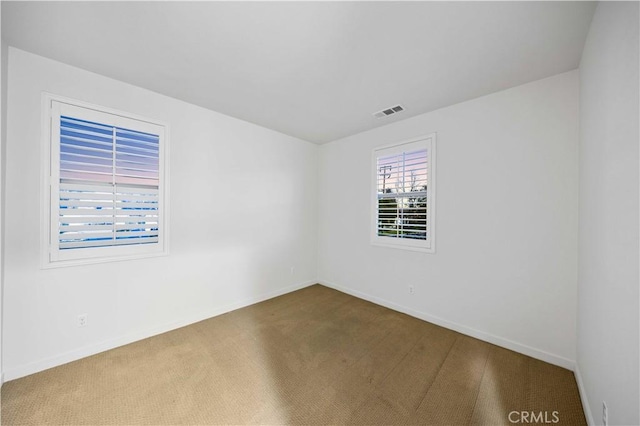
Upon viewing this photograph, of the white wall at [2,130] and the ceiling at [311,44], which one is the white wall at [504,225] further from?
the white wall at [2,130]

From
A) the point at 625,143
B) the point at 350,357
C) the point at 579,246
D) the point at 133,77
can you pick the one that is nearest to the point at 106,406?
the point at 350,357

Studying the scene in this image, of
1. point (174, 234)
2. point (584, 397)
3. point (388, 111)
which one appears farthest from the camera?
point (388, 111)

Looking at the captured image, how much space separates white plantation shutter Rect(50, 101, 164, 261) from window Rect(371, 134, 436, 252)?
2.81 metres

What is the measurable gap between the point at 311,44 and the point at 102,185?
7.61 ft

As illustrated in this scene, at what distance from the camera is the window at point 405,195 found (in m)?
2.94

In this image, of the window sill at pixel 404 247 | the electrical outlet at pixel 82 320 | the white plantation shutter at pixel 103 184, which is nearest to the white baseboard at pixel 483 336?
the window sill at pixel 404 247

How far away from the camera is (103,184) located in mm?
2266

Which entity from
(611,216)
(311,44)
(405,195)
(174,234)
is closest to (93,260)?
(174,234)

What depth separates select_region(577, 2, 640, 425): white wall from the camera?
3.27ft

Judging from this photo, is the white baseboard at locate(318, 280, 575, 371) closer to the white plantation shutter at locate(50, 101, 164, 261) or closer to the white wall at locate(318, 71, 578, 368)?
the white wall at locate(318, 71, 578, 368)

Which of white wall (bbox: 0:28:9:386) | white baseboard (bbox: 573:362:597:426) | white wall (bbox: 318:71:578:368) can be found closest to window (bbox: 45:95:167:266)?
white wall (bbox: 0:28:9:386)

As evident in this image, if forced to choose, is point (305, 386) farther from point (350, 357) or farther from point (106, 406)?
point (106, 406)

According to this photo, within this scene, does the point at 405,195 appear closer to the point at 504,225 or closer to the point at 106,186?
the point at 504,225

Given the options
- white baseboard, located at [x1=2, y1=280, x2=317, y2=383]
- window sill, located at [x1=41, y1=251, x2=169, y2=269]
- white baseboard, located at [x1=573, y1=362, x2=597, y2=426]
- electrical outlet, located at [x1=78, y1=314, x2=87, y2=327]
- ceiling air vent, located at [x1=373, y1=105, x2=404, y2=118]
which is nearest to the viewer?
white baseboard, located at [x1=573, y1=362, x2=597, y2=426]
